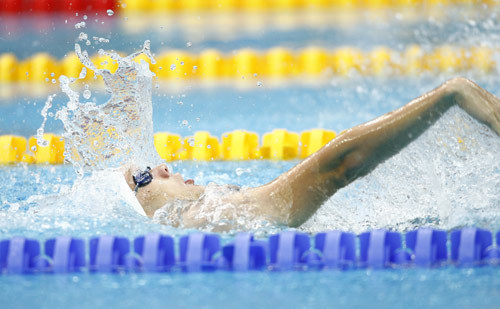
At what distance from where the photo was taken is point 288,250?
238cm

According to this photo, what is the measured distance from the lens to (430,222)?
2.70 meters

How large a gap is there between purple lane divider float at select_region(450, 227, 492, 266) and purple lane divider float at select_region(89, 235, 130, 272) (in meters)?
1.10

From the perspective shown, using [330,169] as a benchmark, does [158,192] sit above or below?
below

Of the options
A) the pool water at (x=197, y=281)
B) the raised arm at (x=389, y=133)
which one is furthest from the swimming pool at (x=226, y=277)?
the raised arm at (x=389, y=133)

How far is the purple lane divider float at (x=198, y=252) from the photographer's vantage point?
7.88ft

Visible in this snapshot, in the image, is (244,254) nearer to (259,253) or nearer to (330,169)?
(259,253)

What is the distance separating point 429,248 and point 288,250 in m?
0.47

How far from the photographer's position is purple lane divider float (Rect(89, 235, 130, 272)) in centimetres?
243

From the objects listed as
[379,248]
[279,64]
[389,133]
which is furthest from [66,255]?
[279,64]

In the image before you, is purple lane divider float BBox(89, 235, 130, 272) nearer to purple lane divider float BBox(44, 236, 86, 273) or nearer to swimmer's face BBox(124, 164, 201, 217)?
purple lane divider float BBox(44, 236, 86, 273)

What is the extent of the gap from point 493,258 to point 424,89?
11.1 ft

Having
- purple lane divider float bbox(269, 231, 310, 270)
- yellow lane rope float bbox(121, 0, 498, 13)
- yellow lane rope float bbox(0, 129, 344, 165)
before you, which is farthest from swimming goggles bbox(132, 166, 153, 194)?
yellow lane rope float bbox(121, 0, 498, 13)

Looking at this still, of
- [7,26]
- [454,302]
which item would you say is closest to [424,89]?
[454,302]

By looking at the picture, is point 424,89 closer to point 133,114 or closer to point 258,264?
point 133,114
